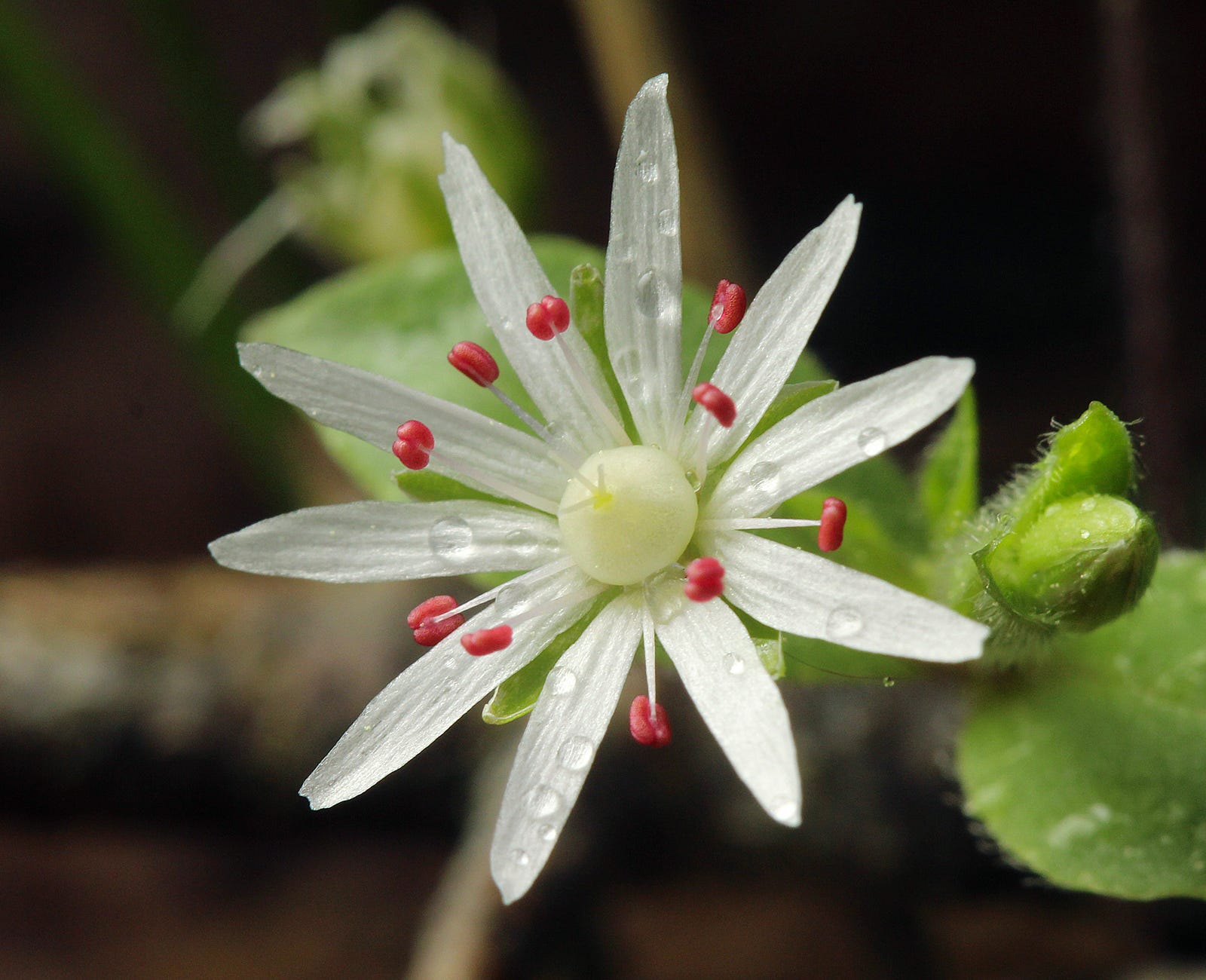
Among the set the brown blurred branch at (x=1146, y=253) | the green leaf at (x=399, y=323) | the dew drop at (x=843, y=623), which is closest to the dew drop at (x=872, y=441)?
the dew drop at (x=843, y=623)

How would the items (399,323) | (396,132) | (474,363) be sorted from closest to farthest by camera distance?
(474,363), (399,323), (396,132)

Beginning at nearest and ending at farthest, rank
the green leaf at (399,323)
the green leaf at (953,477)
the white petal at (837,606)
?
the white petal at (837,606)
the green leaf at (953,477)
the green leaf at (399,323)

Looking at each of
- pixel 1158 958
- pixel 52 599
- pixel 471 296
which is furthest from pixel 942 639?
pixel 52 599

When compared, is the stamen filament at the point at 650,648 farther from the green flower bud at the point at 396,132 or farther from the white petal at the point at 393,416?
the green flower bud at the point at 396,132

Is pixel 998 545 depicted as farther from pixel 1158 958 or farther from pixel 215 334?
pixel 215 334

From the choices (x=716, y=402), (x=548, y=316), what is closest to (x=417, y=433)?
(x=548, y=316)

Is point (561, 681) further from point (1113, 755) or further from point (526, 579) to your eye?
point (1113, 755)

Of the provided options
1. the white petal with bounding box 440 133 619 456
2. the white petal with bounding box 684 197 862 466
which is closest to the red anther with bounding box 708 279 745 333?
the white petal with bounding box 684 197 862 466
